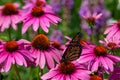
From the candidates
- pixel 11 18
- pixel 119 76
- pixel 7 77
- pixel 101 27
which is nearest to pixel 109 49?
pixel 119 76

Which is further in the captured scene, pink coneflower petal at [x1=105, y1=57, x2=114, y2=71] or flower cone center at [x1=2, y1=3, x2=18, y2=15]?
flower cone center at [x1=2, y1=3, x2=18, y2=15]

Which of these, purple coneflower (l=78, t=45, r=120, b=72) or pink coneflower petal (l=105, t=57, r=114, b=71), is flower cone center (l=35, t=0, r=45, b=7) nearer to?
purple coneflower (l=78, t=45, r=120, b=72)

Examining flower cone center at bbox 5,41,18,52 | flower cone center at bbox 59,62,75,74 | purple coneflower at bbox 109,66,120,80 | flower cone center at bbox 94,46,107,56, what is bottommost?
purple coneflower at bbox 109,66,120,80

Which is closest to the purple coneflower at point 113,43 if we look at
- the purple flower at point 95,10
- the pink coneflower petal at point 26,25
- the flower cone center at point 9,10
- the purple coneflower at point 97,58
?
the purple coneflower at point 97,58

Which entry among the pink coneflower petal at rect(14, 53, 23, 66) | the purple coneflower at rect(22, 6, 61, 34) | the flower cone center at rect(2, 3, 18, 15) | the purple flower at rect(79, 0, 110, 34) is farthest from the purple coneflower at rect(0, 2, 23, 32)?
the purple flower at rect(79, 0, 110, 34)

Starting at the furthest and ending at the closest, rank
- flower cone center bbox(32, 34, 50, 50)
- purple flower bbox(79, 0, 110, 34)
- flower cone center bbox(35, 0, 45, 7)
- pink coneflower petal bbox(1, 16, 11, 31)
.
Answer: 1. purple flower bbox(79, 0, 110, 34)
2. flower cone center bbox(35, 0, 45, 7)
3. pink coneflower petal bbox(1, 16, 11, 31)
4. flower cone center bbox(32, 34, 50, 50)

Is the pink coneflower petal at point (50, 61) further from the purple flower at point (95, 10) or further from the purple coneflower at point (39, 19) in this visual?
the purple flower at point (95, 10)

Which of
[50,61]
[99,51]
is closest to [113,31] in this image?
[99,51]
